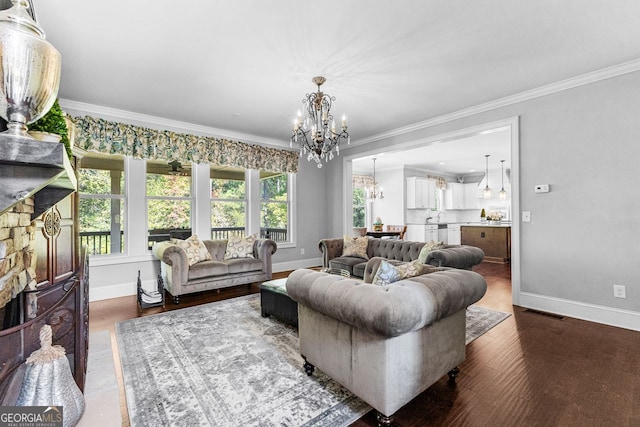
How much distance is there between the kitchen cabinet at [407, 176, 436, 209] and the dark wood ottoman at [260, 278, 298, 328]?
6.42 metres

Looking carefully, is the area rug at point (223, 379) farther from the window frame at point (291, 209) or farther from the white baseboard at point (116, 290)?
the window frame at point (291, 209)

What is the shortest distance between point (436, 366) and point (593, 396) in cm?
108

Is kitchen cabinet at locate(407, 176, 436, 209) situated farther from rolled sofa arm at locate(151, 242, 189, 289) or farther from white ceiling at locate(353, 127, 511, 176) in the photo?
rolled sofa arm at locate(151, 242, 189, 289)

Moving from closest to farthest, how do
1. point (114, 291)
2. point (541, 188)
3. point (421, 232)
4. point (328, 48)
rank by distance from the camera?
point (328, 48)
point (541, 188)
point (114, 291)
point (421, 232)

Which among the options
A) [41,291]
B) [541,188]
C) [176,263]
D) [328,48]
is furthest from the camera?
[176,263]

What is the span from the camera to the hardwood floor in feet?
5.59

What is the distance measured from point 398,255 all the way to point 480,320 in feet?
4.83

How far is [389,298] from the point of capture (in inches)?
57.0

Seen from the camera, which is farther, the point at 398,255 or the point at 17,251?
the point at 398,255

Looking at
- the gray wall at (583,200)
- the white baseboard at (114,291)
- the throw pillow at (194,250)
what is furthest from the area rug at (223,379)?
the gray wall at (583,200)

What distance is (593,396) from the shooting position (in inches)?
74.9

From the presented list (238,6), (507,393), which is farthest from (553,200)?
(238,6)

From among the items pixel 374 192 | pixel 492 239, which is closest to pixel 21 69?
pixel 374 192
